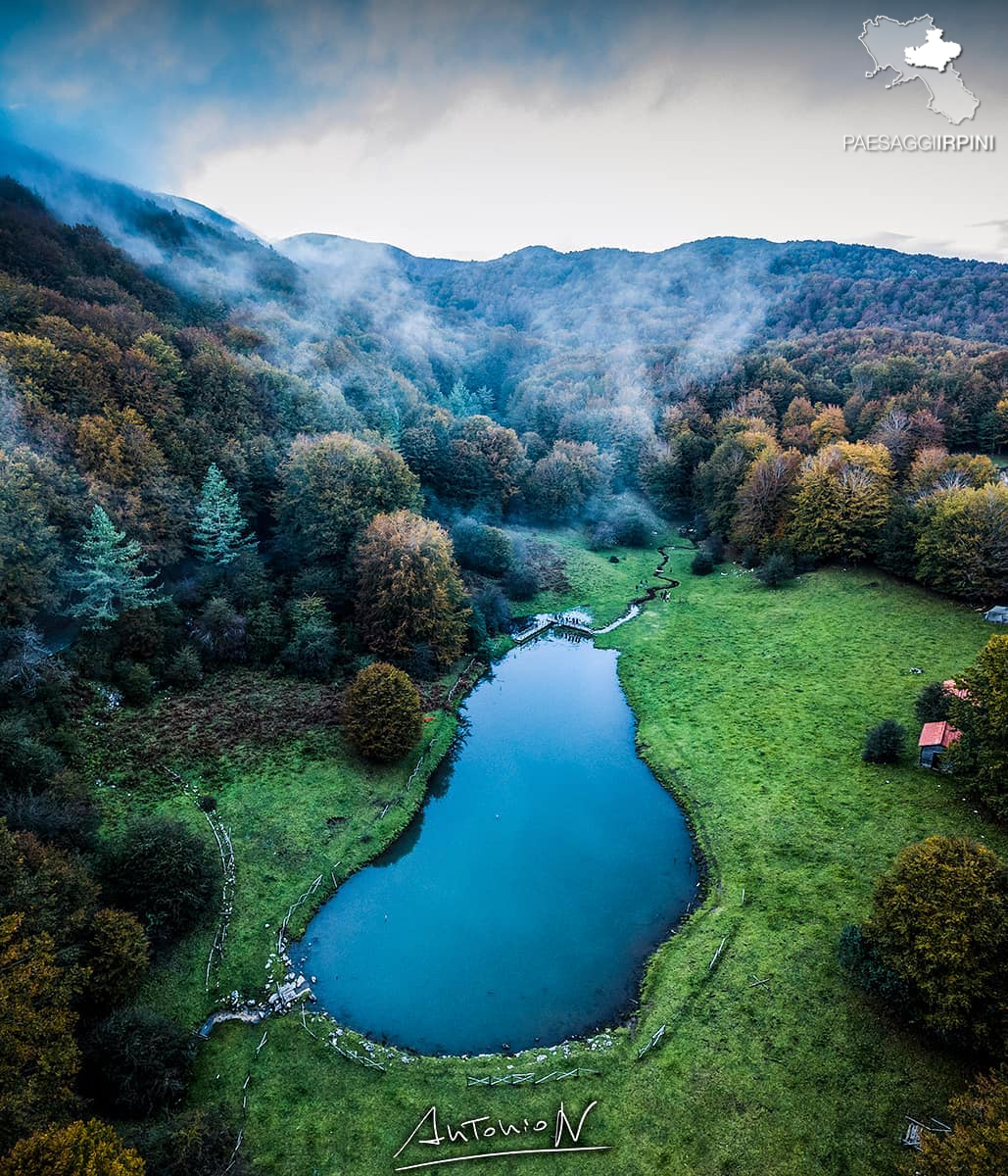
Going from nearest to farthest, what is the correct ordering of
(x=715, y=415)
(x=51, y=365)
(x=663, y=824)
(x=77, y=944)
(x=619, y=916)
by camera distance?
(x=77, y=944), (x=619, y=916), (x=663, y=824), (x=51, y=365), (x=715, y=415)

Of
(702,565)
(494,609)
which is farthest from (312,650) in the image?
(702,565)

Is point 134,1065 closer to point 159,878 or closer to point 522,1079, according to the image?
point 159,878

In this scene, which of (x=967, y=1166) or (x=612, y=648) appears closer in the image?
(x=967, y=1166)

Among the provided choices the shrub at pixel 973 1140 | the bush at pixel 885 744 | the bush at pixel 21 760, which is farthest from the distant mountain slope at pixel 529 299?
the shrub at pixel 973 1140

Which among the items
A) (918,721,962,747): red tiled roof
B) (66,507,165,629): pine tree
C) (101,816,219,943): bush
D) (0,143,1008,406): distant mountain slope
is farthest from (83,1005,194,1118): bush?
(0,143,1008,406): distant mountain slope

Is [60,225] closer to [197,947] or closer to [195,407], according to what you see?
[195,407]

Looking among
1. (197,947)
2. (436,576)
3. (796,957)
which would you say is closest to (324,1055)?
(197,947)

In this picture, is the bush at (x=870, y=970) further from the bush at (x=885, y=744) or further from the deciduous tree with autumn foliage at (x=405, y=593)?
the deciduous tree with autumn foliage at (x=405, y=593)
